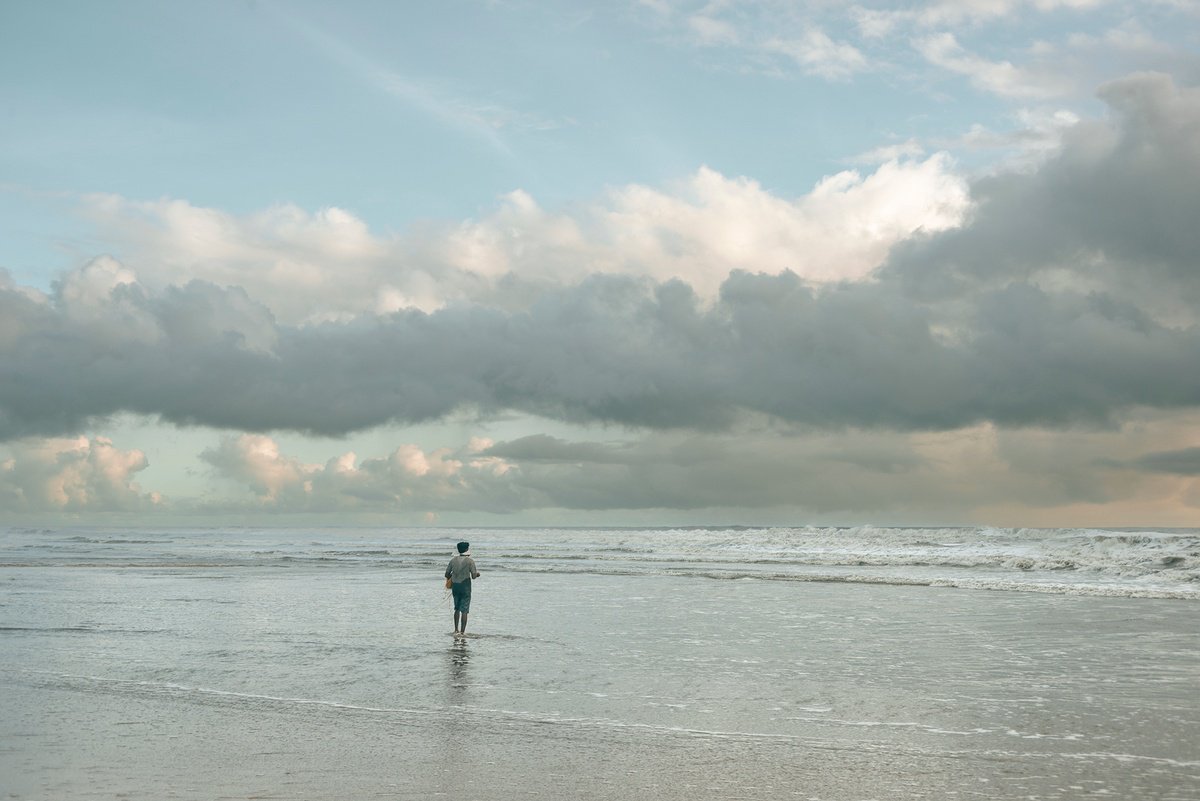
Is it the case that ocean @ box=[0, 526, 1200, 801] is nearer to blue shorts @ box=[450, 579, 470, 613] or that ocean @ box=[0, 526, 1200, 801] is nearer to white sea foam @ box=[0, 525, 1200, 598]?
blue shorts @ box=[450, 579, 470, 613]

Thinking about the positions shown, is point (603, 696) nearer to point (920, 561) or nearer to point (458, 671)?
point (458, 671)

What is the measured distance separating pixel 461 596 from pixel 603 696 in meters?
7.99

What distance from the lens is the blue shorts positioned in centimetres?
2108

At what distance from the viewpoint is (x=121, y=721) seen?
11.9 meters

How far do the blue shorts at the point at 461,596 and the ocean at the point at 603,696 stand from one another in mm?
864

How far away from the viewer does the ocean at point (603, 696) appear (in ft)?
30.7

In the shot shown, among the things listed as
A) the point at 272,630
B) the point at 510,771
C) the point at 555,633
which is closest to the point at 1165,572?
the point at 555,633

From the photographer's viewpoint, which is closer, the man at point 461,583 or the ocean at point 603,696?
the ocean at point 603,696

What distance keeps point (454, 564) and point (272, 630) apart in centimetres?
459

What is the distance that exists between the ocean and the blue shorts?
2.84 ft

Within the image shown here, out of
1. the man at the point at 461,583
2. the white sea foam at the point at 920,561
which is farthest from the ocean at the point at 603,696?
the white sea foam at the point at 920,561

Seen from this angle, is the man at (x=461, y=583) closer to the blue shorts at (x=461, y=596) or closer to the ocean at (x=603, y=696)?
the blue shorts at (x=461, y=596)

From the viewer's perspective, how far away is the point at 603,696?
13867 millimetres

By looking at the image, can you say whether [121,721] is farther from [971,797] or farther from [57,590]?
[57,590]
